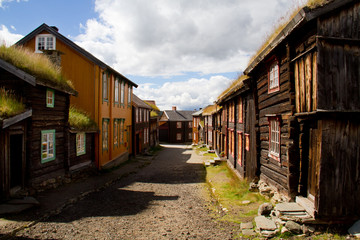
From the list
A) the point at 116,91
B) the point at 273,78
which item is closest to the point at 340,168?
the point at 273,78

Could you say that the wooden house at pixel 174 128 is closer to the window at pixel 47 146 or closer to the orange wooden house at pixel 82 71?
the orange wooden house at pixel 82 71

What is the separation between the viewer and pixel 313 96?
6.22 metres

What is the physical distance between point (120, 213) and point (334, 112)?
6793 mm

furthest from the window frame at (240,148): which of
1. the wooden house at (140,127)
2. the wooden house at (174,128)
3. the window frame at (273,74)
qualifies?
the wooden house at (174,128)

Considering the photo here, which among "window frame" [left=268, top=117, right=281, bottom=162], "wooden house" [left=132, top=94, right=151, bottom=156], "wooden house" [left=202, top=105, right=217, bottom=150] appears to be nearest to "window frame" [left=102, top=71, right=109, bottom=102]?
"wooden house" [left=132, top=94, right=151, bottom=156]

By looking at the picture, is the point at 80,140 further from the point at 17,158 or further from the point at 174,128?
the point at 174,128

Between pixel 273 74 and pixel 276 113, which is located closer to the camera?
pixel 276 113

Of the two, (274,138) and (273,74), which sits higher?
(273,74)

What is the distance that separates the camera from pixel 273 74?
9.07 m

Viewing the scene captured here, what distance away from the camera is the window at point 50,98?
11156mm

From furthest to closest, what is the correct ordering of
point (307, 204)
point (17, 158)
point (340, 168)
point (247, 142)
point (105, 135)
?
point (105, 135), point (247, 142), point (17, 158), point (307, 204), point (340, 168)

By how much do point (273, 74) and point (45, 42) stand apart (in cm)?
1359

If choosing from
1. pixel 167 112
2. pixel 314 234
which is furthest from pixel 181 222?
pixel 167 112

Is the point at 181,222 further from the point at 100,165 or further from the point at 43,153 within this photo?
the point at 100,165
